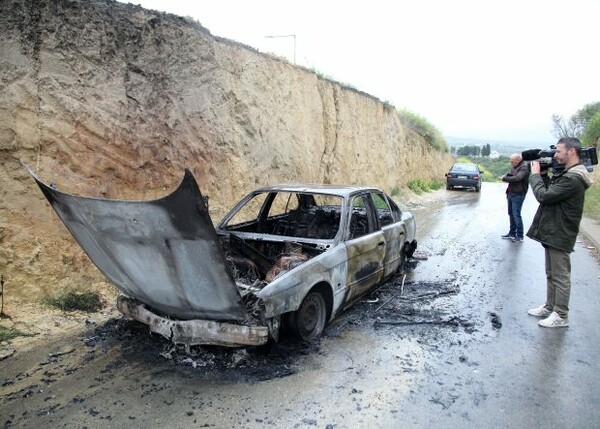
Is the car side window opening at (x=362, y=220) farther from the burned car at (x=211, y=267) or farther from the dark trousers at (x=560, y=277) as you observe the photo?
the dark trousers at (x=560, y=277)

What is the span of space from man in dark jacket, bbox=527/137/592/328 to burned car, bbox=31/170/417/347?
6.31ft

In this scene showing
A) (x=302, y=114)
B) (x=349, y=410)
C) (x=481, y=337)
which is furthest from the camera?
(x=302, y=114)

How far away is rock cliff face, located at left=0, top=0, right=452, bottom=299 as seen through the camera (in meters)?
5.53

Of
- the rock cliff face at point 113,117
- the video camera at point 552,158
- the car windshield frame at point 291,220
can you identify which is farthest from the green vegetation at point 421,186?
the video camera at point 552,158

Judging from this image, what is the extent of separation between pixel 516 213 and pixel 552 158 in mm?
5087

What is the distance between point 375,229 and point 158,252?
315 centimetres

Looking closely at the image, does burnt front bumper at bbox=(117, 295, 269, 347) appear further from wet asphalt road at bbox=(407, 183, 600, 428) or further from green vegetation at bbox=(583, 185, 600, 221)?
green vegetation at bbox=(583, 185, 600, 221)

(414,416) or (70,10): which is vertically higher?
(70,10)

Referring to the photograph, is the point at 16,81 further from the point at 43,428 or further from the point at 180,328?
the point at 43,428

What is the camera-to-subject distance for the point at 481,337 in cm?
494

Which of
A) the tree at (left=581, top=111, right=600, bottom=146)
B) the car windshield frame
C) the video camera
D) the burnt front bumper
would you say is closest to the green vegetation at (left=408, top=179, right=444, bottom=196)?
the tree at (left=581, top=111, right=600, bottom=146)

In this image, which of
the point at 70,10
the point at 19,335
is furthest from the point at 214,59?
the point at 19,335

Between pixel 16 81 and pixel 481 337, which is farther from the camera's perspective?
pixel 16 81

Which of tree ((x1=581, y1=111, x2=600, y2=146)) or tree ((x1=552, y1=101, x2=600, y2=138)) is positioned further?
tree ((x1=552, y1=101, x2=600, y2=138))
